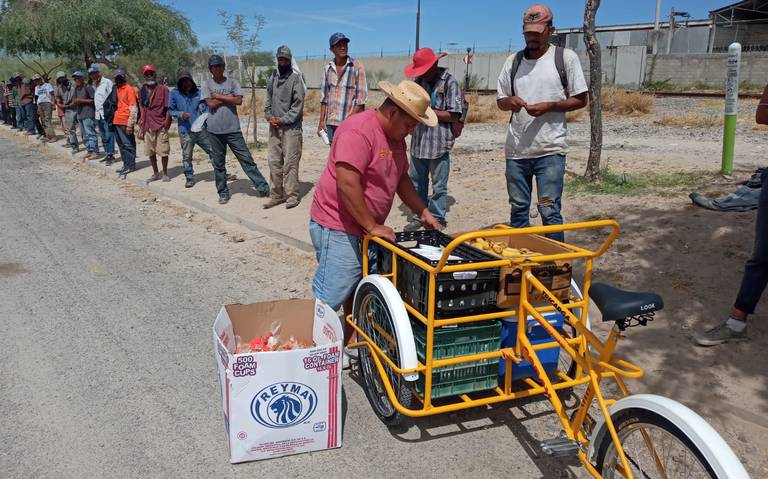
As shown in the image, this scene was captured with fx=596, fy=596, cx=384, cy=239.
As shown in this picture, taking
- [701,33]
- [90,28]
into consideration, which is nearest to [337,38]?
[90,28]

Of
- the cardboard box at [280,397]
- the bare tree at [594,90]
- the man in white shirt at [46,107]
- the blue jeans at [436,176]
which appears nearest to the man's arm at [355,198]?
the cardboard box at [280,397]

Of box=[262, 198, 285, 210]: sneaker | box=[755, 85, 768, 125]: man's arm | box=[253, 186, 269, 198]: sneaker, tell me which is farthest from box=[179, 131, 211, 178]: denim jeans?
box=[755, 85, 768, 125]: man's arm

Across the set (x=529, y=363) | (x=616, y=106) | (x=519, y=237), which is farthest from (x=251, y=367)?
(x=616, y=106)

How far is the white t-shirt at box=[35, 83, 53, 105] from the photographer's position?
17328 millimetres

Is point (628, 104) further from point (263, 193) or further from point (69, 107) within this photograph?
point (69, 107)

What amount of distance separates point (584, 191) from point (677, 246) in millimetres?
2116

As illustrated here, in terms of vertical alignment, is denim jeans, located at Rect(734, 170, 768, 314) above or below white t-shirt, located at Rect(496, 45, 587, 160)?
below

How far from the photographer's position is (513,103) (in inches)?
182

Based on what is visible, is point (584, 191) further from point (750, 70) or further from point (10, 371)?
point (750, 70)

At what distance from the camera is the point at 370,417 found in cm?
353

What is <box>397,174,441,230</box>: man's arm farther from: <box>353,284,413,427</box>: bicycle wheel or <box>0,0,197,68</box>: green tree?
<box>0,0,197,68</box>: green tree

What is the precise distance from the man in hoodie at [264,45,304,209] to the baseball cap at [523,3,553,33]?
427 cm

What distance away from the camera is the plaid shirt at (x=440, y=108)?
21.2 ft

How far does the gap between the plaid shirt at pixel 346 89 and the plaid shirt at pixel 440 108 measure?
1.38 m
